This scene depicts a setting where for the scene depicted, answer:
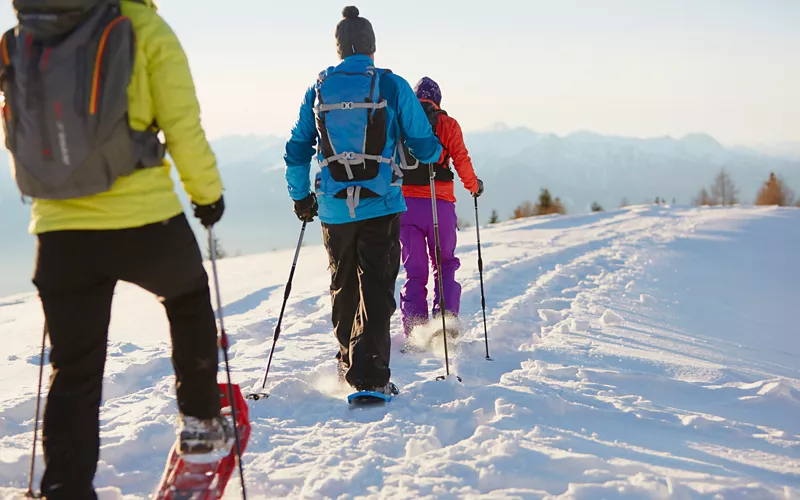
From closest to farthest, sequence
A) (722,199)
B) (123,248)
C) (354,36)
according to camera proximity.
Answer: (123,248), (354,36), (722,199)

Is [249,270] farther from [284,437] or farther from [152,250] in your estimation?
[152,250]

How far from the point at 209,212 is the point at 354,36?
6.57ft

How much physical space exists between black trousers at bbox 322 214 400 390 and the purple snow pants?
1.47 metres

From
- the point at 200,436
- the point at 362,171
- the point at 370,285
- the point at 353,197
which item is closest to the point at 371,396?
the point at 370,285

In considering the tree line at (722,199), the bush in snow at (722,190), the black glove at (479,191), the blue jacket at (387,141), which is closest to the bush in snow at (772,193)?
the tree line at (722,199)

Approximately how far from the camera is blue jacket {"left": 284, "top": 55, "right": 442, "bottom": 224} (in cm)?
402

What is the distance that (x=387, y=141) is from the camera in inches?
160

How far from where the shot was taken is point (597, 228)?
17688mm

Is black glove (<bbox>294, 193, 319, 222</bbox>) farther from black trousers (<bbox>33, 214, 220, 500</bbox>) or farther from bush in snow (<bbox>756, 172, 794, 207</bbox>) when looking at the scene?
bush in snow (<bbox>756, 172, 794, 207</bbox>)

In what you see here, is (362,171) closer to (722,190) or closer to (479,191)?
(479,191)

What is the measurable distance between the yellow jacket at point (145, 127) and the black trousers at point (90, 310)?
50 millimetres

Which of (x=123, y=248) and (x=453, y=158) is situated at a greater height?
(x=453, y=158)

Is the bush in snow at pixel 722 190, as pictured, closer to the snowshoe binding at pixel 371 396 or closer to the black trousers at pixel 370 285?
the black trousers at pixel 370 285

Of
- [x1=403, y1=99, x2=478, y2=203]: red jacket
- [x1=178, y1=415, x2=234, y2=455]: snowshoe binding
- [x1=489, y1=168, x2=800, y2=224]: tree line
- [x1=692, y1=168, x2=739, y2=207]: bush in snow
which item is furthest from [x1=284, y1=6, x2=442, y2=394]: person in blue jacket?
[x1=692, y1=168, x2=739, y2=207]: bush in snow
